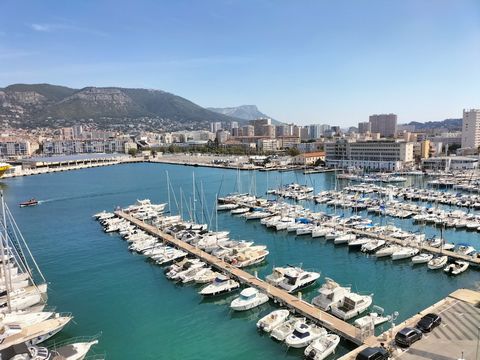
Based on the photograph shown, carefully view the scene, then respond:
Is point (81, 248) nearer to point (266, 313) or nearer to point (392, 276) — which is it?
point (266, 313)

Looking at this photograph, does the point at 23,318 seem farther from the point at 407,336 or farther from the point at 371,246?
the point at 371,246

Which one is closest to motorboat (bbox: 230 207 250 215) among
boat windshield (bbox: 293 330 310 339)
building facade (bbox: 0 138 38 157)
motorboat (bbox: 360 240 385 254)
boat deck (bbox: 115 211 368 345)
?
boat deck (bbox: 115 211 368 345)

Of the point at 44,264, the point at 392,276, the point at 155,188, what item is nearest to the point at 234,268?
the point at 392,276

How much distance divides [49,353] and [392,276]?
66.1 ft

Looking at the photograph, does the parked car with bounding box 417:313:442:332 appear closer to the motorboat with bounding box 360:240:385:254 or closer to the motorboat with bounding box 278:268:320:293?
the motorboat with bounding box 278:268:320:293

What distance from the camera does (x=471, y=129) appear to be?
11144 centimetres

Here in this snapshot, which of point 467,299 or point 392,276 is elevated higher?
point 467,299

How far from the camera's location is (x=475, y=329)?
44.7 ft

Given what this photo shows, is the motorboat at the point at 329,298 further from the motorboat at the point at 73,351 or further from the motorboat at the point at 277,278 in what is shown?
the motorboat at the point at 73,351

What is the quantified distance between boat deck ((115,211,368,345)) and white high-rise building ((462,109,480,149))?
381 feet

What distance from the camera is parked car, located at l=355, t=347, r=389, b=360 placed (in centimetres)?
1193

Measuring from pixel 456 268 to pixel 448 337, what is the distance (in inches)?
442

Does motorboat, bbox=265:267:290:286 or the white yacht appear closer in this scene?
motorboat, bbox=265:267:290:286

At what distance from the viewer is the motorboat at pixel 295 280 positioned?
20125 mm
